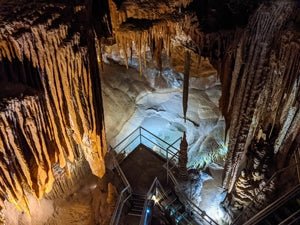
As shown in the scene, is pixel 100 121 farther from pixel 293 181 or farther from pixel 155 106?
pixel 155 106

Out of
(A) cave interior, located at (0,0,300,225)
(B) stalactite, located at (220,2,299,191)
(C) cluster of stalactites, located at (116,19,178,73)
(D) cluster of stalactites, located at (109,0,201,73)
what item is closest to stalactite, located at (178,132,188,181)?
(A) cave interior, located at (0,0,300,225)

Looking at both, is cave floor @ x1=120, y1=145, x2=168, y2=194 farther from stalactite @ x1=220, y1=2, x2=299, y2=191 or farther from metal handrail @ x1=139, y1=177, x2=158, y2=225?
stalactite @ x1=220, y1=2, x2=299, y2=191

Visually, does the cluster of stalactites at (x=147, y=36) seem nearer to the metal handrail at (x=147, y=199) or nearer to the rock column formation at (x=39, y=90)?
the rock column formation at (x=39, y=90)

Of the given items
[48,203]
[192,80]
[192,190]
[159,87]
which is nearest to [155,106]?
[159,87]

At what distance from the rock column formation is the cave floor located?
2.69 metres

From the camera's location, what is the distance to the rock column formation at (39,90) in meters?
4.30

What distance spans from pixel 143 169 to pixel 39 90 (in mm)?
4141

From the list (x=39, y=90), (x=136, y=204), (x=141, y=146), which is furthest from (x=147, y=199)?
(x=39, y=90)

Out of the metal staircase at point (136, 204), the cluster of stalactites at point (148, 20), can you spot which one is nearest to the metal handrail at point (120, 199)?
the metal staircase at point (136, 204)

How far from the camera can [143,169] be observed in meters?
8.21

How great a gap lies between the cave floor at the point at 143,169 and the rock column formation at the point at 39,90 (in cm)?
269

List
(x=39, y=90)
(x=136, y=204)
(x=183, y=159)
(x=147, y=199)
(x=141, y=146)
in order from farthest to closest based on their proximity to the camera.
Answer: (x=141, y=146)
(x=183, y=159)
(x=136, y=204)
(x=147, y=199)
(x=39, y=90)

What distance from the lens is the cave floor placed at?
7.84 m

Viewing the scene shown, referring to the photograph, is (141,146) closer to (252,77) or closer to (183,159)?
(183,159)
